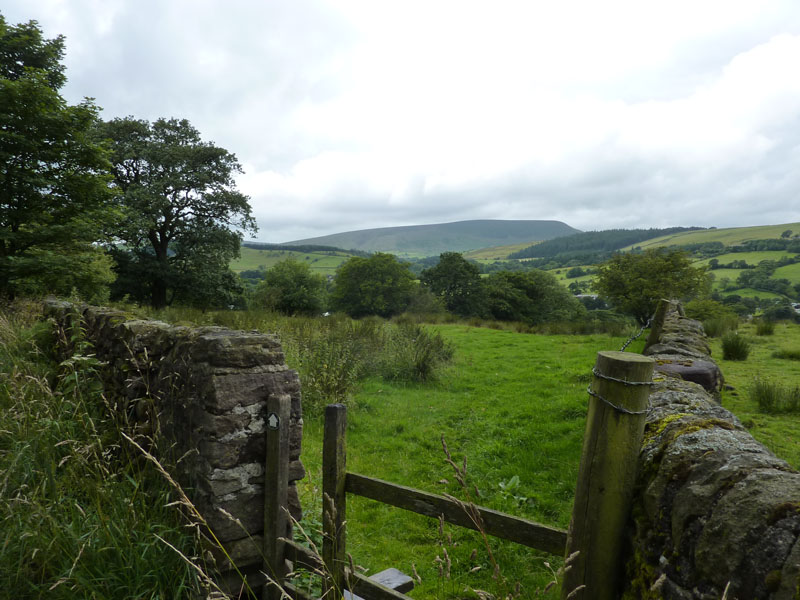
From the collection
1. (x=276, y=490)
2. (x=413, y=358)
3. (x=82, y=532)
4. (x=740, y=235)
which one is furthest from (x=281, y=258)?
(x=740, y=235)

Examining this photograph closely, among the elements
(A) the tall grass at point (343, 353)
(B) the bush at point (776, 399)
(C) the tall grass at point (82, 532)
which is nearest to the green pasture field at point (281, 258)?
(A) the tall grass at point (343, 353)

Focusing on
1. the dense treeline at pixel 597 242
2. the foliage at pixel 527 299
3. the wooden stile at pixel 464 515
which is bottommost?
the foliage at pixel 527 299

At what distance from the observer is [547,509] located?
4664 mm

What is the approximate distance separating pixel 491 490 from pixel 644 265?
1845 cm

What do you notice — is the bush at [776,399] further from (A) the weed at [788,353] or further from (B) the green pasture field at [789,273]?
(B) the green pasture field at [789,273]

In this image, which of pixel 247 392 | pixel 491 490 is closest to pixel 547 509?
pixel 491 490

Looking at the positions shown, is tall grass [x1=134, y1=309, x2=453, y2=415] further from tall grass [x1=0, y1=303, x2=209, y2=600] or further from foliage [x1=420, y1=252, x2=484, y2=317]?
foliage [x1=420, y1=252, x2=484, y2=317]

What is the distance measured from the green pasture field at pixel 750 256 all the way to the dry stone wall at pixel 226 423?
86.9m

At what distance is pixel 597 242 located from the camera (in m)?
174

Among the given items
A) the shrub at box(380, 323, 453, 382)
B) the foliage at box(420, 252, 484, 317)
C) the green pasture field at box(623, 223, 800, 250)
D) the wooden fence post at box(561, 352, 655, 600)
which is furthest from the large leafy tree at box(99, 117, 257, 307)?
the green pasture field at box(623, 223, 800, 250)

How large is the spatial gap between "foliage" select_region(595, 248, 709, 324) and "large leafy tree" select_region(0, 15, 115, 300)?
20.5 m

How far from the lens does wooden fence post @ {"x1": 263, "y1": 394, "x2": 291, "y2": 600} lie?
9.38 ft

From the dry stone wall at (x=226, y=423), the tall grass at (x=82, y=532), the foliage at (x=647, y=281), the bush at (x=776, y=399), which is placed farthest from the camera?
the foliage at (x=647, y=281)

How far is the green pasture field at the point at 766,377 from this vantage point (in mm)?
5316
